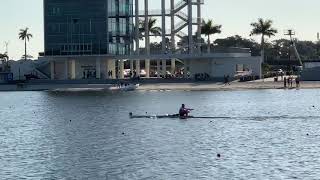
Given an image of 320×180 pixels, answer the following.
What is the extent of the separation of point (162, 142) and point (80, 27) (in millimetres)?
96428

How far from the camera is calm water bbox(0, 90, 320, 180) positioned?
138 feet

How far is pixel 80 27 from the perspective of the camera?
14838 centimetres

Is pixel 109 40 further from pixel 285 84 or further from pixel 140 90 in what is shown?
pixel 285 84

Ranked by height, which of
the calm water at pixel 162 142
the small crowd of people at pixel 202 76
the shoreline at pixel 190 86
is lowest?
the calm water at pixel 162 142

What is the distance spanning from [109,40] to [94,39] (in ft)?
9.83

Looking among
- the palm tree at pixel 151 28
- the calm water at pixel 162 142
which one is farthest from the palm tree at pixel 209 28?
the calm water at pixel 162 142

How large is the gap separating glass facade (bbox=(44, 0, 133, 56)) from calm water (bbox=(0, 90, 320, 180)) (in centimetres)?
5212

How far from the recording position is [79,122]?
75062 millimetres

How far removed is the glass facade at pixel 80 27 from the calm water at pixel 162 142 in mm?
52119

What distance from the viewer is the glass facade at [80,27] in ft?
486

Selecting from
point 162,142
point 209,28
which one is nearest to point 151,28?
point 209,28

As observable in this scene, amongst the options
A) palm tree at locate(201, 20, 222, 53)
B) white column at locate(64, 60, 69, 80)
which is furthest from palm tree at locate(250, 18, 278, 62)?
white column at locate(64, 60, 69, 80)

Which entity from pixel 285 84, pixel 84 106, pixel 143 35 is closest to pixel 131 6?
pixel 143 35

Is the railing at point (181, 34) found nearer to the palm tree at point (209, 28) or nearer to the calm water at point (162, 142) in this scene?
the palm tree at point (209, 28)
